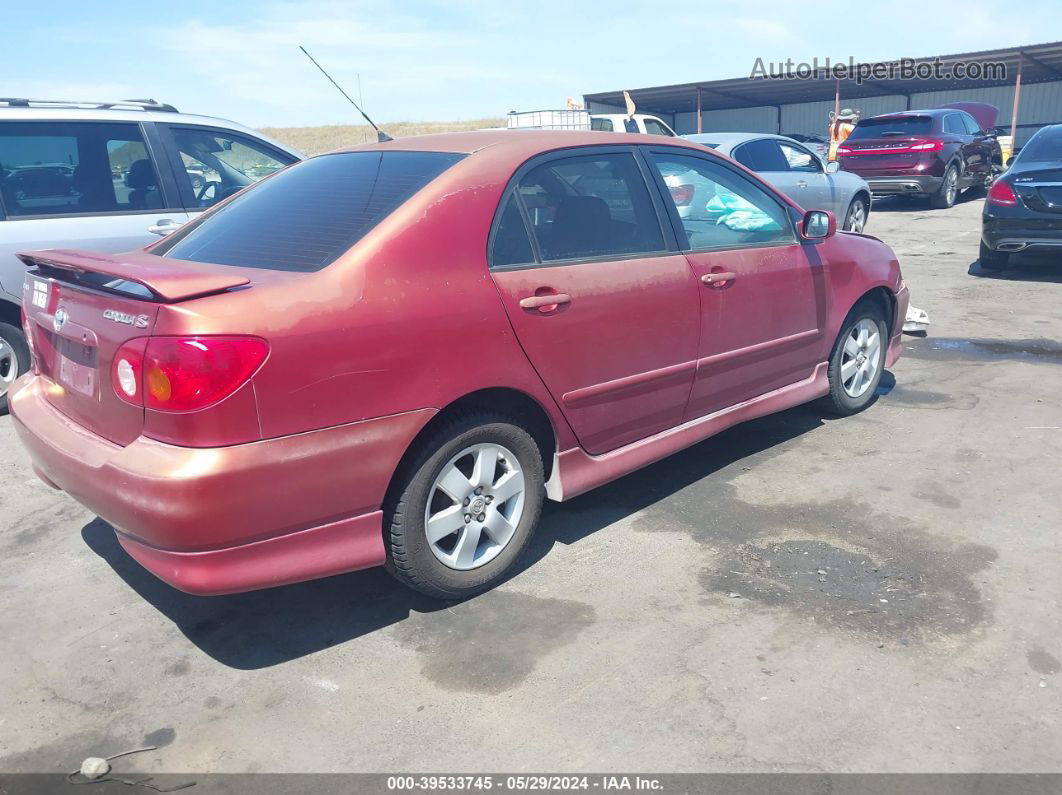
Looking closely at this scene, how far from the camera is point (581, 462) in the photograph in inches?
145

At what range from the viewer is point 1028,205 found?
30.1 feet

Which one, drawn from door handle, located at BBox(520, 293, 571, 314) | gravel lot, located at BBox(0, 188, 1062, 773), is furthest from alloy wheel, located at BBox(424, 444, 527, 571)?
door handle, located at BBox(520, 293, 571, 314)

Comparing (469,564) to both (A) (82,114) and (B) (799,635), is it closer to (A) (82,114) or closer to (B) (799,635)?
(B) (799,635)

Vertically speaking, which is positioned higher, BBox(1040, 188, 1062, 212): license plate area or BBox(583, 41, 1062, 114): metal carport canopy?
BBox(583, 41, 1062, 114): metal carport canopy

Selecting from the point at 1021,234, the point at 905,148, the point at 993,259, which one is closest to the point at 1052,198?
the point at 1021,234

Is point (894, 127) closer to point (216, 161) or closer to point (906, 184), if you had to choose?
point (906, 184)

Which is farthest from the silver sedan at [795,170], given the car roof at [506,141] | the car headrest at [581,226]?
the car headrest at [581,226]

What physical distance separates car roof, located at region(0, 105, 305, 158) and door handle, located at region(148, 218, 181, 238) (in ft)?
2.31

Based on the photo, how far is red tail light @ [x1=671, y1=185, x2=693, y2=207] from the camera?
13.3 feet

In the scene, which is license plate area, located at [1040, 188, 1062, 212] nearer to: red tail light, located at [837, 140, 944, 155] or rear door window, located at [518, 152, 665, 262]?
rear door window, located at [518, 152, 665, 262]

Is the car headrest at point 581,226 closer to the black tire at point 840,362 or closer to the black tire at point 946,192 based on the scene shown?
the black tire at point 840,362

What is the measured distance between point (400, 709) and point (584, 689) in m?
0.57

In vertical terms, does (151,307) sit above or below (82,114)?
below

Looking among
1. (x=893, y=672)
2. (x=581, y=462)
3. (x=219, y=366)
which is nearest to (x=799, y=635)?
(x=893, y=672)
